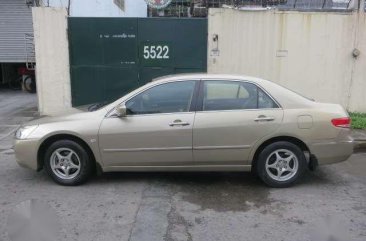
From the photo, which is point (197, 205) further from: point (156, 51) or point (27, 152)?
point (156, 51)

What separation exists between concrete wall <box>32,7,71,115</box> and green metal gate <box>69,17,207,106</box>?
161mm

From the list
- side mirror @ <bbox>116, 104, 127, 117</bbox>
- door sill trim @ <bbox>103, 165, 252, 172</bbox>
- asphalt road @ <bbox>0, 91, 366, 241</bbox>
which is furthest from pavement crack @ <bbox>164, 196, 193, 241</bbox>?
side mirror @ <bbox>116, 104, 127, 117</bbox>

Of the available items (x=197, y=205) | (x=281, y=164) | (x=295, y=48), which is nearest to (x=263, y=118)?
(x=281, y=164)

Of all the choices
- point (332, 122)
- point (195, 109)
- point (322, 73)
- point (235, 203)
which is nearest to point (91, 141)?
point (195, 109)

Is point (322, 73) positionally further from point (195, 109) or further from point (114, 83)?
point (195, 109)

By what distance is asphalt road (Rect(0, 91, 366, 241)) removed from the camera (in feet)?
15.4

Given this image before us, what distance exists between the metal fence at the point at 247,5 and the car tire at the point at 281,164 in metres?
5.22

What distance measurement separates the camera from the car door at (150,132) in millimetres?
5977

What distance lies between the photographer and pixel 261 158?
6.06 meters

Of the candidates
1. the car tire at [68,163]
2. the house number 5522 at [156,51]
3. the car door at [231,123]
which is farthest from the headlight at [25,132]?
the house number 5522 at [156,51]

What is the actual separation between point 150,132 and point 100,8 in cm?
1257

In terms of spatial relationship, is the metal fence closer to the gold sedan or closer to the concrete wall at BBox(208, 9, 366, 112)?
the concrete wall at BBox(208, 9, 366, 112)

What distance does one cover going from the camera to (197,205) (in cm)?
550

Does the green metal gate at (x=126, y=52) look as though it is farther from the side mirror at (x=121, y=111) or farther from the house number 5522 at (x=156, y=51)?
the side mirror at (x=121, y=111)
